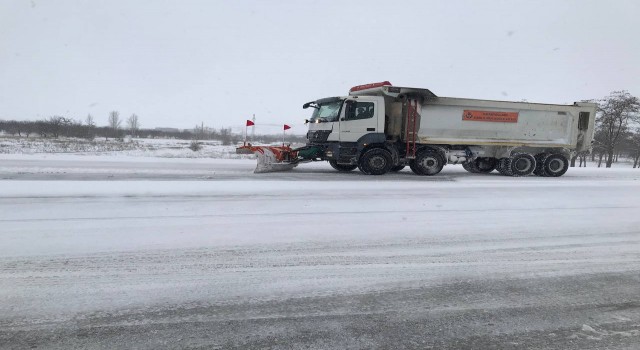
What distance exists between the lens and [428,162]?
47.4 feet

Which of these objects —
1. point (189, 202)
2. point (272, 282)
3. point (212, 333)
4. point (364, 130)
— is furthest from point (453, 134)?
point (212, 333)

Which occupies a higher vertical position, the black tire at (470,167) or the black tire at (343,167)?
the black tire at (470,167)

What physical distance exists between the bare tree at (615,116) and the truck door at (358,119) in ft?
108

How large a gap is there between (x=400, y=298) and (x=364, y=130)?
10469 millimetres

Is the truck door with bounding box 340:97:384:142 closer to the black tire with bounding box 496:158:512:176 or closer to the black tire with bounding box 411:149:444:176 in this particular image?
the black tire with bounding box 411:149:444:176

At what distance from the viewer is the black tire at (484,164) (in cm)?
1577

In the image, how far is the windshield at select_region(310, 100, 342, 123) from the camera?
13.8 m

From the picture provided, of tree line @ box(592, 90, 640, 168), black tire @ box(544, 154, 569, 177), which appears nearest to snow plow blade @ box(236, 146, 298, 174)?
black tire @ box(544, 154, 569, 177)

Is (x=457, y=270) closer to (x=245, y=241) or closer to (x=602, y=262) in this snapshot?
(x=602, y=262)

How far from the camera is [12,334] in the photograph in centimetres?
282

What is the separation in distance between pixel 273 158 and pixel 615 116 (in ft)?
122

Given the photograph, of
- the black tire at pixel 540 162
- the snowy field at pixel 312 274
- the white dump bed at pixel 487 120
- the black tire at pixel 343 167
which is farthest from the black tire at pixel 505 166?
the snowy field at pixel 312 274

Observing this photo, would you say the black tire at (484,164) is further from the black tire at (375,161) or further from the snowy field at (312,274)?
the snowy field at (312,274)

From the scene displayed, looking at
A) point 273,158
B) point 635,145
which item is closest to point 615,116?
point 635,145
